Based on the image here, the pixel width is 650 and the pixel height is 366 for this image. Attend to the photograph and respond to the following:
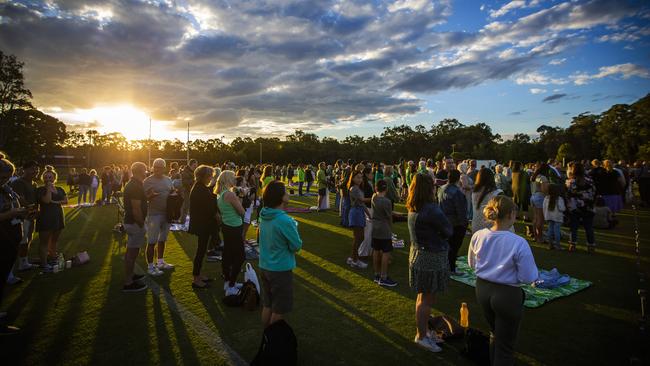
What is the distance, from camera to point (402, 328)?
4262mm

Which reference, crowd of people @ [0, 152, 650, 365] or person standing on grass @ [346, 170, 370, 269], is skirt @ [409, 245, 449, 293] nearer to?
crowd of people @ [0, 152, 650, 365]

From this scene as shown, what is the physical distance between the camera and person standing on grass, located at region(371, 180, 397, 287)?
5.61 meters

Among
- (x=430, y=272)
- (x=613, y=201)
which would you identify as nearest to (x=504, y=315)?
(x=430, y=272)

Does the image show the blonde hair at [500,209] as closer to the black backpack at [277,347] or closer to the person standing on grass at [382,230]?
the black backpack at [277,347]

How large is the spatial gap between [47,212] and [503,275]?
816 centimetres

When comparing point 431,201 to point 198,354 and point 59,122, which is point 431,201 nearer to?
point 198,354

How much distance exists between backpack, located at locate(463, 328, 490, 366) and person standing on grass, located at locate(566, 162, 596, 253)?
21.2 ft

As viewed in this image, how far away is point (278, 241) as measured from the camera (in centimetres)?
335

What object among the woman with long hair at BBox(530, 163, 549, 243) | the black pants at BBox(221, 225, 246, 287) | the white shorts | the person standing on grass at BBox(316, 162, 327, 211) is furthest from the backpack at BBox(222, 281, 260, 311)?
the person standing on grass at BBox(316, 162, 327, 211)

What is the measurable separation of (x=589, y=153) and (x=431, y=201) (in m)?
87.2

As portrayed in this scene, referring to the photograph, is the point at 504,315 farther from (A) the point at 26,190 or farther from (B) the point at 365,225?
(A) the point at 26,190

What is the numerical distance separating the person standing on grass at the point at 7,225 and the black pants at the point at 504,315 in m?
5.38

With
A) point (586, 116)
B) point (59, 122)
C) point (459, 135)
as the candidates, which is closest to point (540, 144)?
point (586, 116)

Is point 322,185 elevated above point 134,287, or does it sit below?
above
